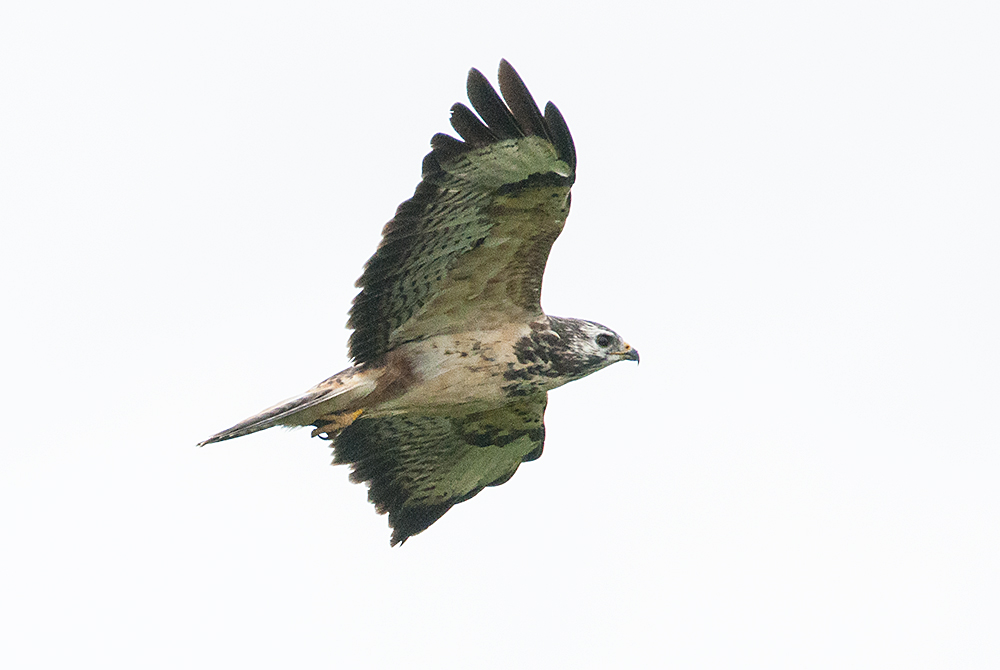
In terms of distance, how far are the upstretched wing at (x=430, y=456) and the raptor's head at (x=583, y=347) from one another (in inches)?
29.2

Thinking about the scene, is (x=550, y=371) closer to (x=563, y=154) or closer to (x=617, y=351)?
(x=617, y=351)

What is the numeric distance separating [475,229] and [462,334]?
90cm

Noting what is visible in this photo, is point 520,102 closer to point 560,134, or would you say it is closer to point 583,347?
point 560,134

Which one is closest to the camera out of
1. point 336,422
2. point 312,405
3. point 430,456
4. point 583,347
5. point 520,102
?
point 520,102

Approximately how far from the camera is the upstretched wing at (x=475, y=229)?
9.57m

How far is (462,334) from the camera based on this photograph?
10672mm

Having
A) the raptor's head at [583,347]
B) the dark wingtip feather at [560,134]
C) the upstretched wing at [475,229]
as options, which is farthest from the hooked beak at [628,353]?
the dark wingtip feather at [560,134]

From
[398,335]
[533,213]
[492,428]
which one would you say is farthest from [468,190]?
[492,428]

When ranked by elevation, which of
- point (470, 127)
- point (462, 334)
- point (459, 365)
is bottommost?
point (459, 365)

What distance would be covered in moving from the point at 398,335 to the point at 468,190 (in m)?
1.31

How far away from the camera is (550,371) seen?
1065 centimetres

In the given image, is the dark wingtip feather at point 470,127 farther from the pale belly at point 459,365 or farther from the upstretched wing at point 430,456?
the upstretched wing at point 430,456

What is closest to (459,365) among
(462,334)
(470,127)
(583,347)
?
(462,334)

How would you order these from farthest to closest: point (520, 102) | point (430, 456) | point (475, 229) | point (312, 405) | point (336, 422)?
point (430, 456) → point (336, 422) → point (312, 405) → point (475, 229) → point (520, 102)
